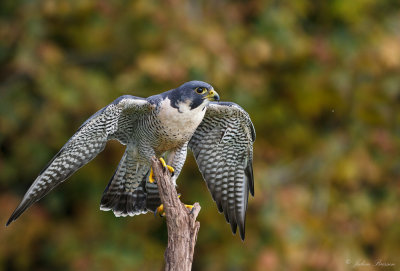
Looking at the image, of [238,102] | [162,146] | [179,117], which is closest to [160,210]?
[162,146]

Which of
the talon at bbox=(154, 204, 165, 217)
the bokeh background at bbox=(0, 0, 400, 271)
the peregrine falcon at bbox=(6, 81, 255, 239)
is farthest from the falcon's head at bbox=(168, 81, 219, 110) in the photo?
the bokeh background at bbox=(0, 0, 400, 271)

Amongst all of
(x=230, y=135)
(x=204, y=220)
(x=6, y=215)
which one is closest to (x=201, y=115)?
(x=230, y=135)

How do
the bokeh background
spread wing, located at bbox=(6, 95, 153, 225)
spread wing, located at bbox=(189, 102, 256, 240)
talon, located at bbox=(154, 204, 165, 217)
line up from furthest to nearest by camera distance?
1. the bokeh background
2. spread wing, located at bbox=(189, 102, 256, 240)
3. talon, located at bbox=(154, 204, 165, 217)
4. spread wing, located at bbox=(6, 95, 153, 225)

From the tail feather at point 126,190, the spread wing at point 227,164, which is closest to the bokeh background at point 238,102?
the spread wing at point 227,164

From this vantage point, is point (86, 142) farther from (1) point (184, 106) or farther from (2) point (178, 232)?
(2) point (178, 232)

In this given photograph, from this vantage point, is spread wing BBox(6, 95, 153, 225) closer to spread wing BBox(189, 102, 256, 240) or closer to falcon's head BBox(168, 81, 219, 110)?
falcon's head BBox(168, 81, 219, 110)

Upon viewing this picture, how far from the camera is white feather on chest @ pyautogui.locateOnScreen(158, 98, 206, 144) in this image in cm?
476

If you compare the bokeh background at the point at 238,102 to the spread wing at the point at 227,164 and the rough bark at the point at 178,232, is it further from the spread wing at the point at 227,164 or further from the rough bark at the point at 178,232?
the rough bark at the point at 178,232

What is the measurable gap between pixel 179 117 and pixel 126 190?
89 centimetres

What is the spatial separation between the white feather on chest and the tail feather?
0.56m

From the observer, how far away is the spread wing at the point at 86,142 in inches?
182

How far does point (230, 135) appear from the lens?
5363 mm

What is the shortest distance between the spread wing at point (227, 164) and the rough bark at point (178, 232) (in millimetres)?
1076

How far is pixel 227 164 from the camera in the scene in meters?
5.55
